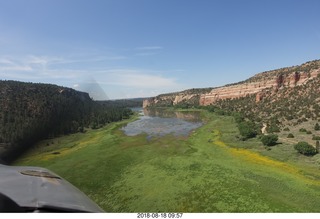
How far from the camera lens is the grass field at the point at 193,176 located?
22.2 meters

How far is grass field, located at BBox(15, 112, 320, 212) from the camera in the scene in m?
22.2

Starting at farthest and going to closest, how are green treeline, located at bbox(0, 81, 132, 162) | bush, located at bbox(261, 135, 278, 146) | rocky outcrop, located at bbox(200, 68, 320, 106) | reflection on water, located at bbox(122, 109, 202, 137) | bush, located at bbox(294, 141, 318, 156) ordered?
1. rocky outcrop, located at bbox(200, 68, 320, 106)
2. reflection on water, located at bbox(122, 109, 202, 137)
3. green treeline, located at bbox(0, 81, 132, 162)
4. bush, located at bbox(261, 135, 278, 146)
5. bush, located at bbox(294, 141, 318, 156)

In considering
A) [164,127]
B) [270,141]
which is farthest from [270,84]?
[270,141]

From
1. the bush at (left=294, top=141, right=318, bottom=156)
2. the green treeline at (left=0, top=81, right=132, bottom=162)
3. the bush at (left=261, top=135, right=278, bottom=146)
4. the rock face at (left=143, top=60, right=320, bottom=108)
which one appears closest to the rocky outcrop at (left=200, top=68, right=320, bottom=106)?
the rock face at (left=143, top=60, right=320, bottom=108)

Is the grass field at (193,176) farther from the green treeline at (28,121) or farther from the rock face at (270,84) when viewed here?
the rock face at (270,84)

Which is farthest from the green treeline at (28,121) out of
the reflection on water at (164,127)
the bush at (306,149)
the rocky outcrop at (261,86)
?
the rocky outcrop at (261,86)

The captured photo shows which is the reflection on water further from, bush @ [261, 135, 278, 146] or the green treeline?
bush @ [261, 135, 278, 146]

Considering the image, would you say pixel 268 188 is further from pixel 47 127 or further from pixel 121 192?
pixel 47 127

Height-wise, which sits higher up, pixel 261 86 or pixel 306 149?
pixel 261 86

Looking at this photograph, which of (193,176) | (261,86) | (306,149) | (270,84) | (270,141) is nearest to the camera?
(193,176)

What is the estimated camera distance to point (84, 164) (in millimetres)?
38406

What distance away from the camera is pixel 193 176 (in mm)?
28734

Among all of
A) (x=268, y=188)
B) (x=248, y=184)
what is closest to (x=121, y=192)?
(x=248, y=184)

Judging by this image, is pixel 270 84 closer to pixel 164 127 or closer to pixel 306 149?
pixel 164 127
